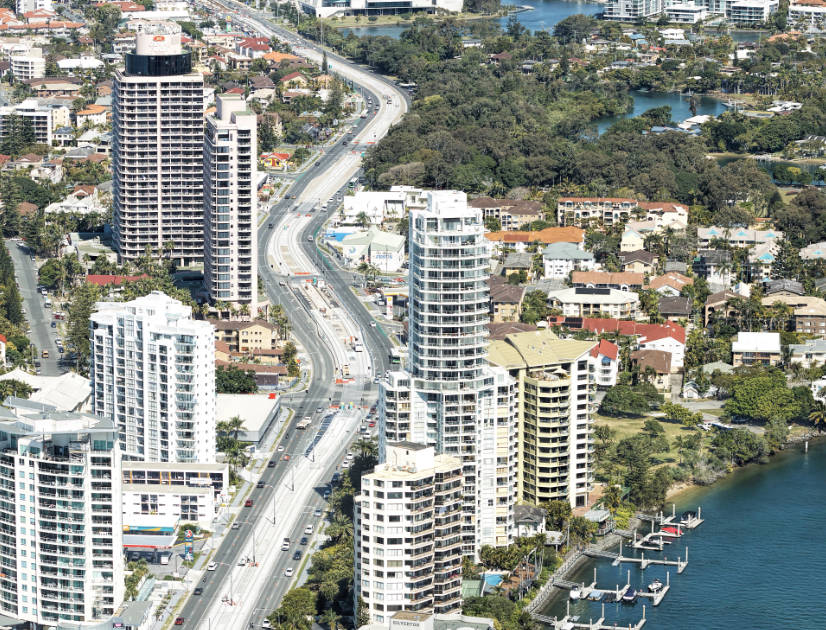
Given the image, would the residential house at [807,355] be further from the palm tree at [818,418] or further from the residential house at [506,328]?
the residential house at [506,328]

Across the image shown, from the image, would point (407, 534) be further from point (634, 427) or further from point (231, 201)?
point (231, 201)

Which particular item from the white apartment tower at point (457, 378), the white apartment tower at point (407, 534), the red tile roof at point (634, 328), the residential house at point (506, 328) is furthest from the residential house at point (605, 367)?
the white apartment tower at point (407, 534)

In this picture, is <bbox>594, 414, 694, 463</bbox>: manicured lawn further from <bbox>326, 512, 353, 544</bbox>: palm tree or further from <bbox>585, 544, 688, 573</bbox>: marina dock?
<bbox>326, 512, 353, 544</bbox>: palm tree

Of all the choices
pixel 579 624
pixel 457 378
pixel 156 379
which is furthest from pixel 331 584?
pixel 156 379

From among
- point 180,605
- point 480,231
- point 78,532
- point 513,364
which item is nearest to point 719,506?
point 513,364

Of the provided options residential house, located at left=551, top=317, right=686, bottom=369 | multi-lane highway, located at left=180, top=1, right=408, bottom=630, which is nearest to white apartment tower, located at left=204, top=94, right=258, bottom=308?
multi-lane highway, located at left=180, top=1, right=408, bottom=630
